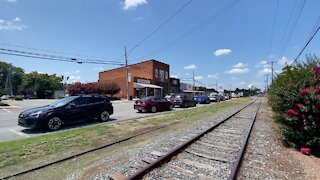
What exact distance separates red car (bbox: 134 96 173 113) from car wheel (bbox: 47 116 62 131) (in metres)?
10.2

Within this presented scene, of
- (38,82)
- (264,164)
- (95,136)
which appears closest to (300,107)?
(264,164)

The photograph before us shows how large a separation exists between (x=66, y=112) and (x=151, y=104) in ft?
33.8

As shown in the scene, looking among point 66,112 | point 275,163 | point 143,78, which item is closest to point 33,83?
point 143,78

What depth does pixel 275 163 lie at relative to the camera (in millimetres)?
6922

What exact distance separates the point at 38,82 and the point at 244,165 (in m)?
96.6

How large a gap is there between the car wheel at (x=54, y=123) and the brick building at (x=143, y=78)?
4632cm

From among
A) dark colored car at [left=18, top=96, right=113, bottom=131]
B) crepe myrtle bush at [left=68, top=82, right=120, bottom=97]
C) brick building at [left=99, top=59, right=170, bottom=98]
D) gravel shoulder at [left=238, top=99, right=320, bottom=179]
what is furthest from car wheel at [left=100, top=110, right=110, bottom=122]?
brick building at [left=99, top=59, right=170, bottom=98]

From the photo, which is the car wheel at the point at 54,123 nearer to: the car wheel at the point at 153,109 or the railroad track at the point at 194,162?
the railroad track at the point at 194,162

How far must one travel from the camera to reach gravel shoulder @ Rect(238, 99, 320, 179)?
237 inches

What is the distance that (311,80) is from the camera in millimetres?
8766

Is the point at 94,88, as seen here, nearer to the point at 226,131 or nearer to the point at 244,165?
the point at 226,131

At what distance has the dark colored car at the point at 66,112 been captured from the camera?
1235cm

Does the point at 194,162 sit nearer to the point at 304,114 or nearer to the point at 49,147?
the point at 304,114

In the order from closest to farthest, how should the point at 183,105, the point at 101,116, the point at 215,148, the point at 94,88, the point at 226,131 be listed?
the point at 215,148 < the point at 226,131 < the point at 101,116 < the point at 183,105 < the point at 94,88
